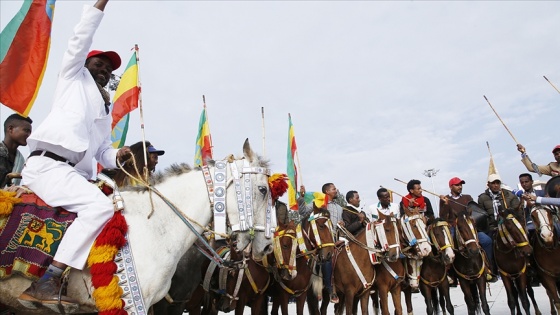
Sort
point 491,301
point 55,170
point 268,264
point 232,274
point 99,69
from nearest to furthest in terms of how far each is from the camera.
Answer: point 55,170 < point 99,69 < point 232,274 < point 268,264 < point 491,301

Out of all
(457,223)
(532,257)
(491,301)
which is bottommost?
(491,301)

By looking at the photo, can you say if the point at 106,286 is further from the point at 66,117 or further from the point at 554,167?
the point at 554,167

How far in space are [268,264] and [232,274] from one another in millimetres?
1206

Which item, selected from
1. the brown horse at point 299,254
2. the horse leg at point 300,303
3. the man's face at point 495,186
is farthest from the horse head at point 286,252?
the man's face at point 495,186

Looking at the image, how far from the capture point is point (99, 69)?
177 inches

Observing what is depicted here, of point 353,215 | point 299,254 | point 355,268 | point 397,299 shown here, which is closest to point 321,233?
point 299,254

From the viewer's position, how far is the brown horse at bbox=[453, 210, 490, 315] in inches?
436

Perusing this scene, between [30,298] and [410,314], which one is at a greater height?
[30,298]

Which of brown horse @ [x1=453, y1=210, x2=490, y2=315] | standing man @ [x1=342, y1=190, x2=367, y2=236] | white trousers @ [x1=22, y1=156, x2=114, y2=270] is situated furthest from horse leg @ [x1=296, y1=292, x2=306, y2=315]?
white trousers @ [x1=22, y1=156, x2=114, y2=270]

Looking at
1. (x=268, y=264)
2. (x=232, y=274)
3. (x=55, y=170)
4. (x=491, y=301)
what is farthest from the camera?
(x=491, y=301)

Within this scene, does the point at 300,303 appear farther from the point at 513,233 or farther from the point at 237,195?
the point at 237,195

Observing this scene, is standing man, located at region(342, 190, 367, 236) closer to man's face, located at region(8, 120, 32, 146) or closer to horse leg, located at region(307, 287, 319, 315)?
horse leg, located at region(307, 287, 319, 315)

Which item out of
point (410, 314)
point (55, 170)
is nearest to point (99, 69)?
point (55, 170)

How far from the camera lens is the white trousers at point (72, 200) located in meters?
3.58
